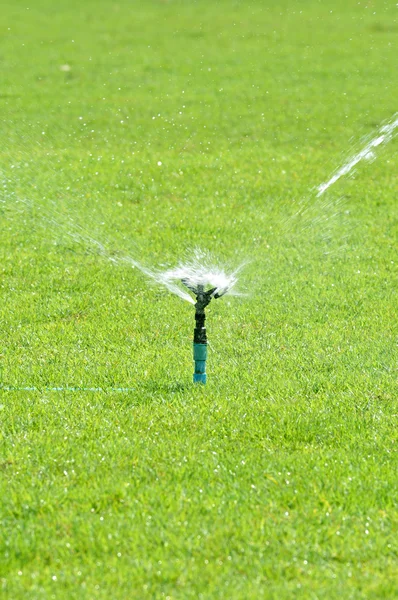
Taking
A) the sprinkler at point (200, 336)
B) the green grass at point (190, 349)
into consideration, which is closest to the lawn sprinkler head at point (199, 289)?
the sprinkler at point (200, 336)

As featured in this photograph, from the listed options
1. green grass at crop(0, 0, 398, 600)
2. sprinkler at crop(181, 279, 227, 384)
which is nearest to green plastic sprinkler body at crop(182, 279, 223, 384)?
sprinkler at crop(181, 279, 227, 384)

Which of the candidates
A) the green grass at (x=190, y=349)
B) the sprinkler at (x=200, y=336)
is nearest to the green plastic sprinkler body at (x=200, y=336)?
the sprinkler at (x=200, y=336)

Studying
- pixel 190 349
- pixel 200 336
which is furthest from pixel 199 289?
pixel 190 349

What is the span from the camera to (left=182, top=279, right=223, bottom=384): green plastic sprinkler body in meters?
5.59

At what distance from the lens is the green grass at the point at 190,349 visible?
12.9ft

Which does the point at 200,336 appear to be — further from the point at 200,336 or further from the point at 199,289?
the point at 199,289

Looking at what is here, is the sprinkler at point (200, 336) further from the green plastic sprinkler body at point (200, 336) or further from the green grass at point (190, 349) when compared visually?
the green grass at point (190, 349)

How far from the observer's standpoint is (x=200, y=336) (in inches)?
220

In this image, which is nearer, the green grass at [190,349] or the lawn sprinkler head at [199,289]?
the green grass at [190,349]

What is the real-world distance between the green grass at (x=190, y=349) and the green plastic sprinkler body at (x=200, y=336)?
11 cm

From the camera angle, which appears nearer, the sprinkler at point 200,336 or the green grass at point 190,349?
the green grass at point 190,349

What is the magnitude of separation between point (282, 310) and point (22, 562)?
3956 millimetres

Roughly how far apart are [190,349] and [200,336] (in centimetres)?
96

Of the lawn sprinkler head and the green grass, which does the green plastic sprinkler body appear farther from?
the green grass
